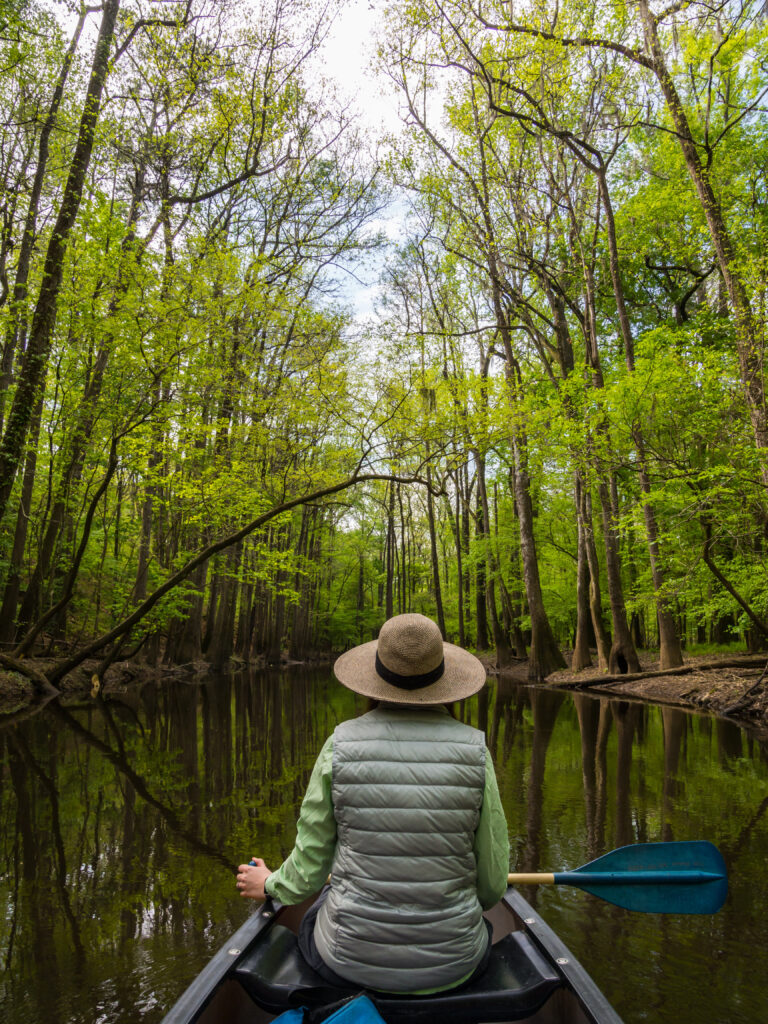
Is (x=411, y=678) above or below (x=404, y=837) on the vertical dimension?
above

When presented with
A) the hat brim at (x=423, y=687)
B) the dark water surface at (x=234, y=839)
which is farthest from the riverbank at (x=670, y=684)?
the hat brim at (x=423, y=687)

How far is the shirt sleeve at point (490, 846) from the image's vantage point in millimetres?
1938

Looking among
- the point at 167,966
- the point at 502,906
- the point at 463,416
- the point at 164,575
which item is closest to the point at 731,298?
the point at 463,416

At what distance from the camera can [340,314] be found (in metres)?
16.0

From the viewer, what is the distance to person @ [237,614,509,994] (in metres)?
1.82

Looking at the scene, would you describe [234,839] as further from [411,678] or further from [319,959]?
[411,678]

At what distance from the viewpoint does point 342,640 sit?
141 feet

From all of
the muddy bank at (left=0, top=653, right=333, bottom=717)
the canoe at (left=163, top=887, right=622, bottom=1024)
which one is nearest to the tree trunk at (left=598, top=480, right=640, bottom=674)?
the muddy bank at (left=0, top=653, right=333, bottom=717)

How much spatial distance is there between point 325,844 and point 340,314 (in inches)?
605

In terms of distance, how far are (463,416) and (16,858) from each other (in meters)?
10.0

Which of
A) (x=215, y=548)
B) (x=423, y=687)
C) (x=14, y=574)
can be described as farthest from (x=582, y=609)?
(x=423, y=687)

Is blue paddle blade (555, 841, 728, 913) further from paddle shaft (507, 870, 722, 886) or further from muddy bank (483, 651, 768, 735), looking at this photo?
muddy bank (483, 651, 768, 735)

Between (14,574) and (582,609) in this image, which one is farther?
(582,609)

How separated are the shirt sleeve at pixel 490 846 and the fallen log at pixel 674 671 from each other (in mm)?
12908
